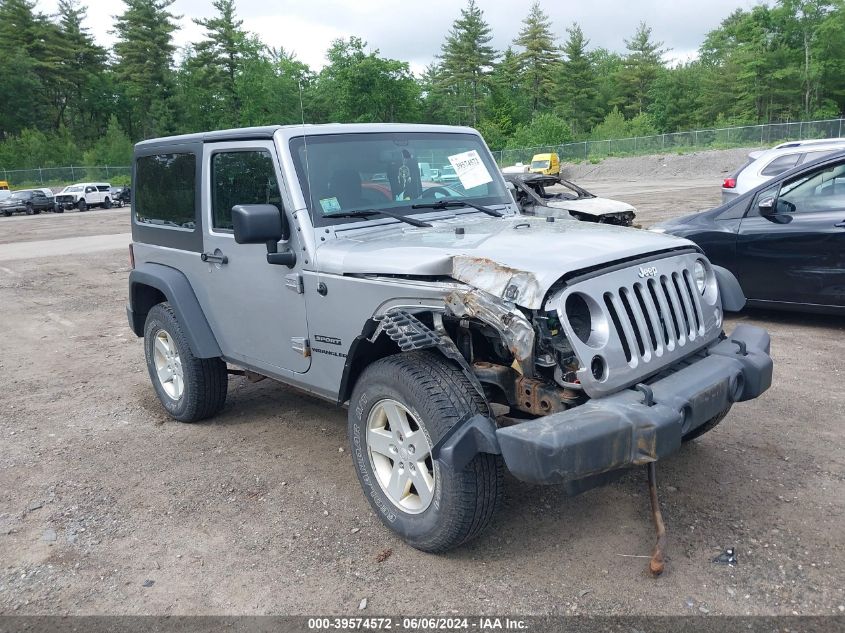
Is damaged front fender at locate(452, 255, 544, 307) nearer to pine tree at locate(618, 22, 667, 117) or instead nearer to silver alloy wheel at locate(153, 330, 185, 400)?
silver alloy wheel at locate(153, 330, 185, 400)

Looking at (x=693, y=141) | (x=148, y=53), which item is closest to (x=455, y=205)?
(x=693, y=141)

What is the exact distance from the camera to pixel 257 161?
435cm

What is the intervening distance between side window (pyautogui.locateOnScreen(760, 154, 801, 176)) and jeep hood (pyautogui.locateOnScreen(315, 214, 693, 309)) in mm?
8036

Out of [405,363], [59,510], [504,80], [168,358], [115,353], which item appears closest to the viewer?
[405,363]

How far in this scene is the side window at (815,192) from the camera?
6.74m

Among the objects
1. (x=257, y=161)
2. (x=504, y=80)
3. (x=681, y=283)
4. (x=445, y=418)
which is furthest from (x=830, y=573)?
Result: (x=504, y=80)

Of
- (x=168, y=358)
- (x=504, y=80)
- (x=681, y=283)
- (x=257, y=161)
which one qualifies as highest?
(x=504, y=80)

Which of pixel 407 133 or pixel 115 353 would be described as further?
pixel 115 353

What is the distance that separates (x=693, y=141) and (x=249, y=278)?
50.5 m

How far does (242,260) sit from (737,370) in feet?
9.38

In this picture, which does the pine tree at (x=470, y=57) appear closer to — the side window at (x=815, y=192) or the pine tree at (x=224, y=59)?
the pine tree at (x=224, y=59)

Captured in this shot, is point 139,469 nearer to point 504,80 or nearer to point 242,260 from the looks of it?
point 242,260

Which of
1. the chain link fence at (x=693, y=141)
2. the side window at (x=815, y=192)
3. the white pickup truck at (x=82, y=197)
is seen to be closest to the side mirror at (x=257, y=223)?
the side window at (x=815, y=192)

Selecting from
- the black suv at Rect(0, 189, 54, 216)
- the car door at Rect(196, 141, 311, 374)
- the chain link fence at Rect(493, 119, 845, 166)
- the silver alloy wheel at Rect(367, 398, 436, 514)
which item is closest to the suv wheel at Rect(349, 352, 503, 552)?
the silver alloy wheel at Rect(367, 398, 436, 514)
